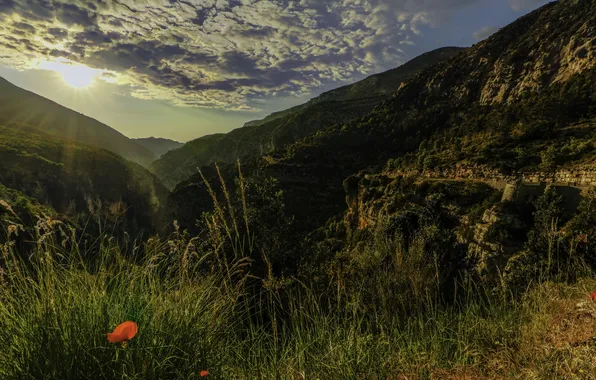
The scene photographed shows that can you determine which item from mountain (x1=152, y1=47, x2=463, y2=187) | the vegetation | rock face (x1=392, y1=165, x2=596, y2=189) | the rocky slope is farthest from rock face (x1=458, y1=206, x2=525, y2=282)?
mountain (x1=152, y1=47, x2=463, y2=187)

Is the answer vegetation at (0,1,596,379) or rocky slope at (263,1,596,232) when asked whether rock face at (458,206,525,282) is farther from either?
rocky slope at (263,1,596,232)

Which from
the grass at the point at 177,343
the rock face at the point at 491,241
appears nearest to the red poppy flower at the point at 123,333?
the grass at the point at 177,343

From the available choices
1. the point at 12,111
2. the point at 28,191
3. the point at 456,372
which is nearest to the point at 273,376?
the point at 456,372

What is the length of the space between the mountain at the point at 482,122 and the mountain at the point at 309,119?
26.2 meters

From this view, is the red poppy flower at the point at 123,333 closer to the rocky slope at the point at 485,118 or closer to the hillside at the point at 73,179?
the rocky slope at the point at 485,118

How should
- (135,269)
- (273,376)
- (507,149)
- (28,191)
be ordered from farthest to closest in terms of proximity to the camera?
(28,191), (507,149), (135,269), (273,376)

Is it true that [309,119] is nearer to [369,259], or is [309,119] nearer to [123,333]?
[369,259]

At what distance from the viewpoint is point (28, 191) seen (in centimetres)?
7525

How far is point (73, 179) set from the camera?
8775 centimetres

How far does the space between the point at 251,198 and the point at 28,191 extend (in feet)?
296

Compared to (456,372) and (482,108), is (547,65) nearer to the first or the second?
(482,108)

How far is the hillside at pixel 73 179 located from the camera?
76500 mm

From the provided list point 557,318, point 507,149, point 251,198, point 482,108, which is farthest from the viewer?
point 482,108

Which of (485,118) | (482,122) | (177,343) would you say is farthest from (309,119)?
(177,343)
